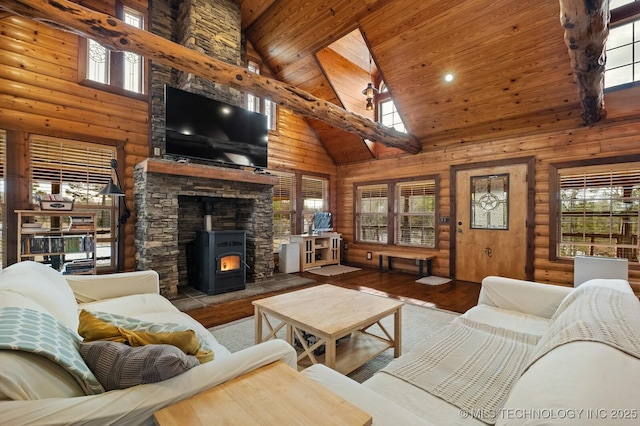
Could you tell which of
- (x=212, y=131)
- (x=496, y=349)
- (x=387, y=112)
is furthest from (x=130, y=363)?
(x=387, y=112)

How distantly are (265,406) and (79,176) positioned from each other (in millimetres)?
4617

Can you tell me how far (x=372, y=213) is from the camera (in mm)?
6930

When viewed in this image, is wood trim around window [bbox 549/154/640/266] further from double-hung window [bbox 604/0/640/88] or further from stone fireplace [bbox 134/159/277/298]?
stone fireplace [bbox 134/159/277/298]

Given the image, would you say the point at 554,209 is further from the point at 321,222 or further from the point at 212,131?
the point at 212,131

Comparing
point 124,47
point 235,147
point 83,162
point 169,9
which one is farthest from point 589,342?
point 169,9

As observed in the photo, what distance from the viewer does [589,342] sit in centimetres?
106

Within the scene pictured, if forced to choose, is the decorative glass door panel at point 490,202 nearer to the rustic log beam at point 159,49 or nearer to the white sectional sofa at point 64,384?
the rustic log beam at point 159,49

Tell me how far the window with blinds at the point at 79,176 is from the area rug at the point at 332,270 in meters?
3.48

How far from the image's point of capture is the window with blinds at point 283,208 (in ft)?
21.1

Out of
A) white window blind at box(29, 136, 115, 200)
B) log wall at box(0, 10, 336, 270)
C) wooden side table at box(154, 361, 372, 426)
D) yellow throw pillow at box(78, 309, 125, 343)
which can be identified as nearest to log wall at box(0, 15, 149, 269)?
log wall at box(0, 10, 336, 270)

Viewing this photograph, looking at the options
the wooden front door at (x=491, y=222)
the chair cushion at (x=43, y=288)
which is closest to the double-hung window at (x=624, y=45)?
the wooden front door at (x=491, y=222)

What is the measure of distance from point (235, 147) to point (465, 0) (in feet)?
12.4

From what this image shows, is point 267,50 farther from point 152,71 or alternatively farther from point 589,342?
point 589,342

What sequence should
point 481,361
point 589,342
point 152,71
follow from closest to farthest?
point 589,342 < point 481,361 < point 152,71
